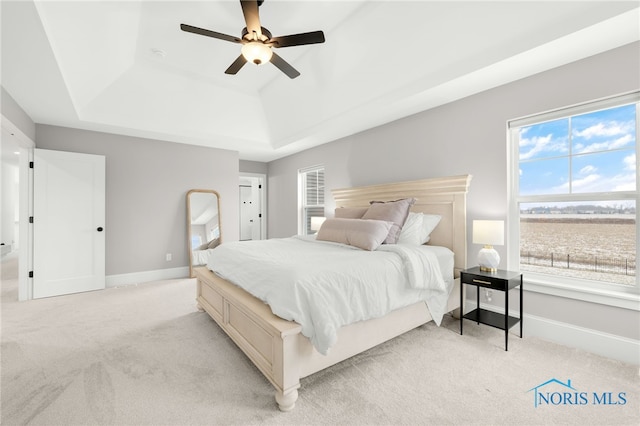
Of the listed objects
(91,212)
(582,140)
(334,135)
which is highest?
(334,135)

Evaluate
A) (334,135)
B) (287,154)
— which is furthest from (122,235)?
(334,135)

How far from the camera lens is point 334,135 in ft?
14.3

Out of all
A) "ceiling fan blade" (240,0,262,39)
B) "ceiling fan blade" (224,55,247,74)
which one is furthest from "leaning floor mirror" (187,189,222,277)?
"ceiling fan blade" (240,0,262,39)

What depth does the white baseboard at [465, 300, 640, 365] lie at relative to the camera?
2.03 metres

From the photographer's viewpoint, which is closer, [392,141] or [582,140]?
[582,140]

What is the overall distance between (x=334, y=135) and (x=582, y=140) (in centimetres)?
294

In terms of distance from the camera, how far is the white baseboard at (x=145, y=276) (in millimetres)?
4148

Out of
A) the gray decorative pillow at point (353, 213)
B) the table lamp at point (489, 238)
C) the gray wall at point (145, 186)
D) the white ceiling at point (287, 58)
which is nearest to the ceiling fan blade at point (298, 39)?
the white ceiling at point (287, 58)

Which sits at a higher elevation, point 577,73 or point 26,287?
point 577,73

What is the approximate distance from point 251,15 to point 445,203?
8.48ft

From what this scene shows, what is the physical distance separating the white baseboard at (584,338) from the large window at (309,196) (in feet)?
11.6

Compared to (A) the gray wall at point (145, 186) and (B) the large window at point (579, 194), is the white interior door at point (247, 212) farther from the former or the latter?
(B) the large window at point (579, 194)

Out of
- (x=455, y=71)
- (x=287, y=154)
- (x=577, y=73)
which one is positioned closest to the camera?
(x=577, y=73)

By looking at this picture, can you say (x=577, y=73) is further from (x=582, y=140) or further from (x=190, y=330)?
(x=190, y=330)
